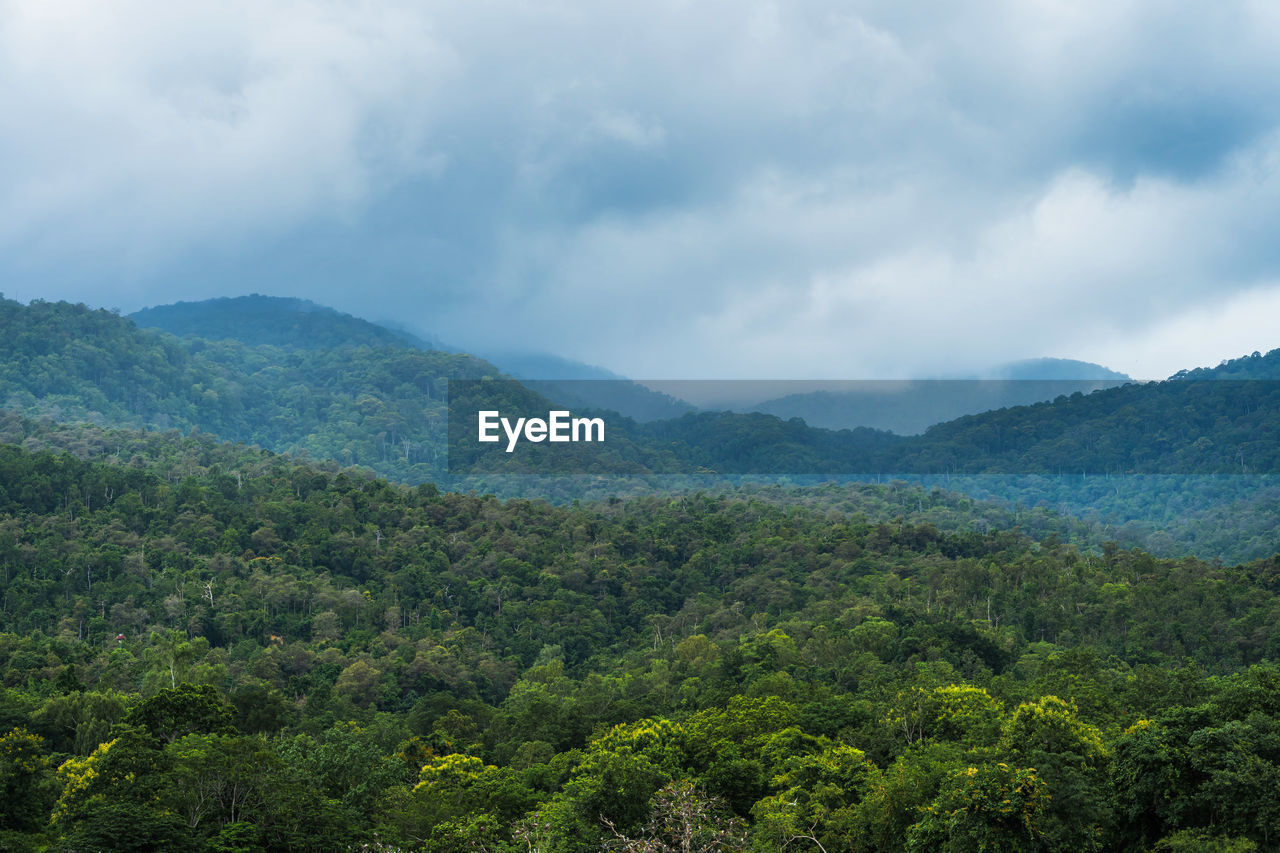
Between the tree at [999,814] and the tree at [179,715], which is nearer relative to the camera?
the tree at [999,814]

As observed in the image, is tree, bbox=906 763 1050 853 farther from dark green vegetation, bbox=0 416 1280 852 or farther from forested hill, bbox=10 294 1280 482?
forested hill, bbox=10 294 1280 482

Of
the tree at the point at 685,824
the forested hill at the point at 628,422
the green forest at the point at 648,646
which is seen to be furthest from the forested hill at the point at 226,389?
the tree at the point at 685,824

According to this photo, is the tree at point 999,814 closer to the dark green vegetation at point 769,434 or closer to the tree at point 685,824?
the tree at point 685,824

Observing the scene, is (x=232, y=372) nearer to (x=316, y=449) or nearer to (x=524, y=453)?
(x=316, y=449)

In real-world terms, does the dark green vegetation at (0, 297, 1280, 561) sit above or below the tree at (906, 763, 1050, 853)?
above

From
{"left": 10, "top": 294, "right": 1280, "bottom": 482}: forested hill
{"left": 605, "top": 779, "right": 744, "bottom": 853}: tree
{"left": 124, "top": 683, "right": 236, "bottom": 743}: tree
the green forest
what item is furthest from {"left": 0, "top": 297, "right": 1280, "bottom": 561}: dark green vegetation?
{"left": 124, "top": 683, "right": 236, "bottom": 743}: tree

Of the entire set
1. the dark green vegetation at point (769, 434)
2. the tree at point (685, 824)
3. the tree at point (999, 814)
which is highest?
the dark green vegetation at point (769, 434)
